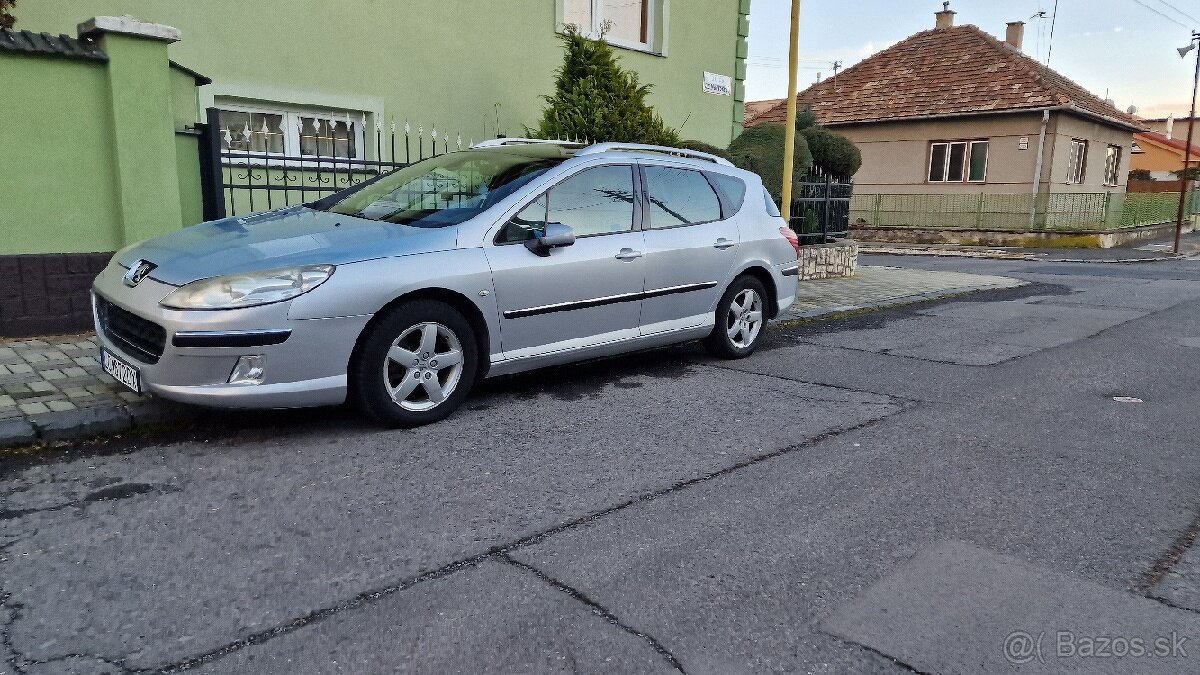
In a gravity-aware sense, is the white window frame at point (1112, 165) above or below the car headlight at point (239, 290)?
above

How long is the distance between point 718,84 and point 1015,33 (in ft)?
84.8

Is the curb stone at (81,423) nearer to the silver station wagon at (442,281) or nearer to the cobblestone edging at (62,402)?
the cobblestone edging at (62,402)

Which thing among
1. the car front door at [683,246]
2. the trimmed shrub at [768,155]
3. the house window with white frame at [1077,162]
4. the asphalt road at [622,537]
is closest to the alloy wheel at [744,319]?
the car front door at [683,246]

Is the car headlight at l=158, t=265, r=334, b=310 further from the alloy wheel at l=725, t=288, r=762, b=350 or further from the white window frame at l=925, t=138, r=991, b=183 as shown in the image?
the white window frame at l=925, t=138, r=991, b=183

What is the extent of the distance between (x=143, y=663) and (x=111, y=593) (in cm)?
53

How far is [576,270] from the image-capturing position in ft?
18.3

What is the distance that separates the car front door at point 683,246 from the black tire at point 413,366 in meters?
1.61

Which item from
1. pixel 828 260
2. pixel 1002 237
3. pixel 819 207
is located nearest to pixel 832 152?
pixel 819 207

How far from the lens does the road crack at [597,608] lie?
2635 millimetres

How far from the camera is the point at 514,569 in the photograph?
10.4 ft

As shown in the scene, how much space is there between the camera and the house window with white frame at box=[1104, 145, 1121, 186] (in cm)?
3059

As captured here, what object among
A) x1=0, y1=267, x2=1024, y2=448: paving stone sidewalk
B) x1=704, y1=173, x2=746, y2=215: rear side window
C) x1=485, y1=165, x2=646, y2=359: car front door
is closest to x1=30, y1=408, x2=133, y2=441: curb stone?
x1=0, y1=267, x2=1024, y2=448: paving stone sidewalk

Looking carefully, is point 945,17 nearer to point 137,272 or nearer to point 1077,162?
point 1077,162

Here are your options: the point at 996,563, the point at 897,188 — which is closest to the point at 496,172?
the point at 996,563
